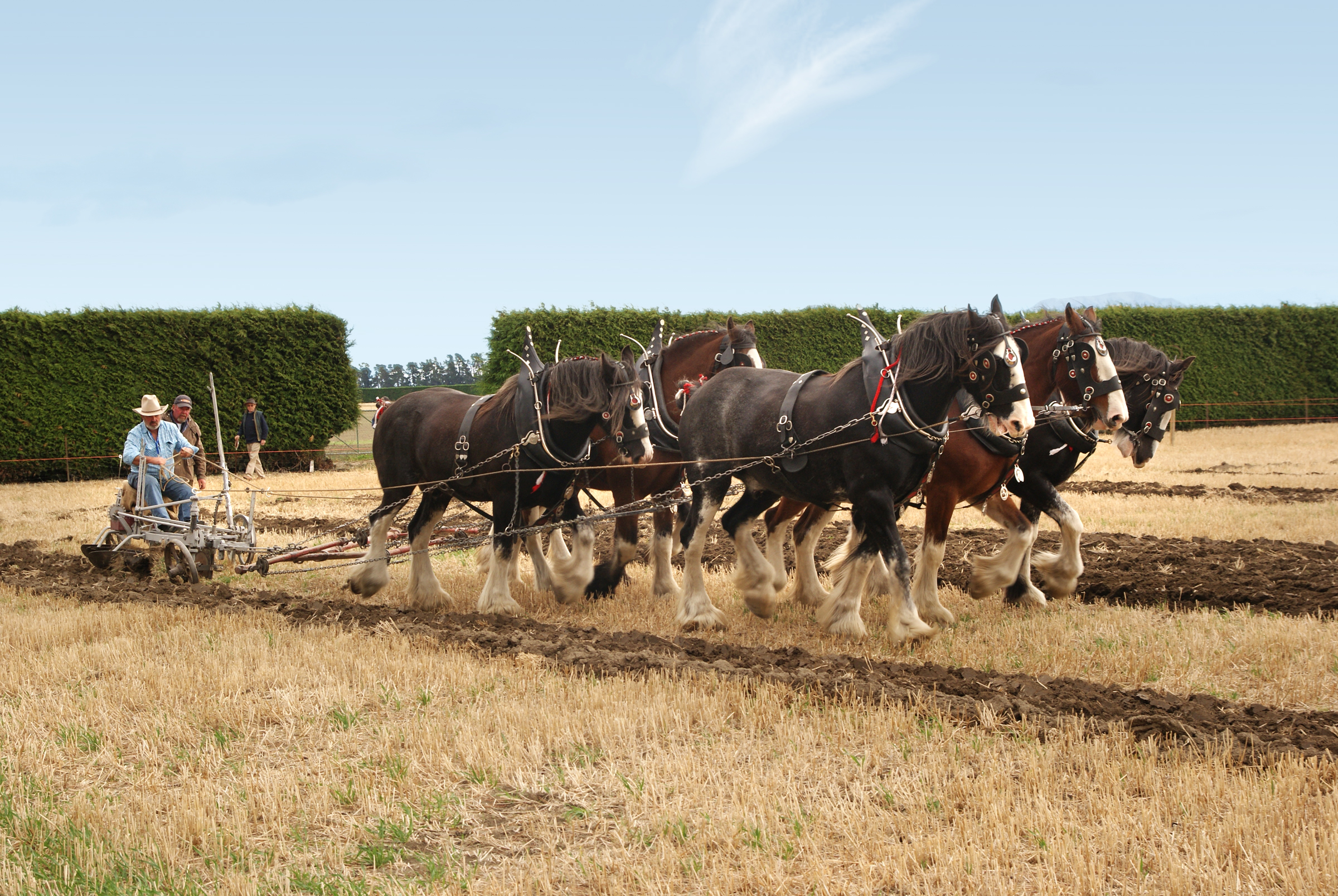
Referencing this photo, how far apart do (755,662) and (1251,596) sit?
3.79 metres

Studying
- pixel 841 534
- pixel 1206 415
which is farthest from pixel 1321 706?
pixel 1206 415

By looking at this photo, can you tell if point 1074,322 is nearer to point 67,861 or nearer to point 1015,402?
point 1015,402

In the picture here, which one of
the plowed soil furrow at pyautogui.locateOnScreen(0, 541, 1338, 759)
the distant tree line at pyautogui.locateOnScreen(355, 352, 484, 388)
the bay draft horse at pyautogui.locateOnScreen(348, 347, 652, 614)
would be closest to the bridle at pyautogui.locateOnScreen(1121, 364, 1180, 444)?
the plowed soil furrow at pyautogui.locateOnScreen(0, 541, 1338, 759)

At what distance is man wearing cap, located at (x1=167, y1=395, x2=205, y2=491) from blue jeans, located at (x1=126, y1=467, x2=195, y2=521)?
0.30 meters

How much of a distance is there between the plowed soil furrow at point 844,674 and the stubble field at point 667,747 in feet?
0.07

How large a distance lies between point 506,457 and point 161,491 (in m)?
3.55

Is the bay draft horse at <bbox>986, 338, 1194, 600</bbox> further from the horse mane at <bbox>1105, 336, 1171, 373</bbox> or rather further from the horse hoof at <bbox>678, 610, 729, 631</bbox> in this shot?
the horse hoof at <bbox>678, 610, 729, 631</bbox>

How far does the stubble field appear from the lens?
3.10 m

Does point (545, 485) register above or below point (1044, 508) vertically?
above

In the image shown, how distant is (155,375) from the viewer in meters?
21.0

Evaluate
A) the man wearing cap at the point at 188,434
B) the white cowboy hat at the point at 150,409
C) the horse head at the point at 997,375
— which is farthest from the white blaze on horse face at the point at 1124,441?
the white cowboy hat at the point at 150,409

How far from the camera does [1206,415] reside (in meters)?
26.6

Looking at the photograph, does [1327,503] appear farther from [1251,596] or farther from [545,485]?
[545,485]

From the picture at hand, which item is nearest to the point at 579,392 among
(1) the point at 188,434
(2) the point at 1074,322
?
(2) the point at 1074,322
